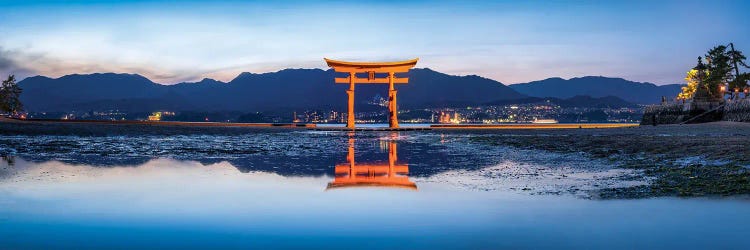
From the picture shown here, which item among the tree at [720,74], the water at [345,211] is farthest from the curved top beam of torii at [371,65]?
the water at [345,211]

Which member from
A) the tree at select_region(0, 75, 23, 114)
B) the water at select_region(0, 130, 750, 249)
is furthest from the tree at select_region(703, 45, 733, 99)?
the tree at select_region(0, 75, 23, 114)

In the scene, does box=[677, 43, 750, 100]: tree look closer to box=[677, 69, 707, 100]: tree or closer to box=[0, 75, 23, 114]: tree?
box=[677, 69, 707, 100]: tree

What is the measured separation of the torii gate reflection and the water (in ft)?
0.14

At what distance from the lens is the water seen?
17.2 ft

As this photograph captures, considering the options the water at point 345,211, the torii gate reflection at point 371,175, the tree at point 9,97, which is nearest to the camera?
the water at point 345,211

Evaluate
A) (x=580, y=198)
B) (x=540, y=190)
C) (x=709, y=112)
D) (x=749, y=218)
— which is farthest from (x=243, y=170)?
(x=709, y=112)

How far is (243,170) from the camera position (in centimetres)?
1246

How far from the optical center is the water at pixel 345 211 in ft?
17.2

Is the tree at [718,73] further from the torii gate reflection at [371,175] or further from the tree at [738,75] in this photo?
the torii gate reflection at [371,175]

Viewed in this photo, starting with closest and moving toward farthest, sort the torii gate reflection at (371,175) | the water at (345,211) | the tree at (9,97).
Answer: the water at (345,211) < the torii gate reflection at (371,175) < the tree at (9,97)

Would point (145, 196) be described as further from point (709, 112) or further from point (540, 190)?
point (709, 112)

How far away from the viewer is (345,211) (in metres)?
6.93

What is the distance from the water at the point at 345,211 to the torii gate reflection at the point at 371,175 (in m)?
0.04

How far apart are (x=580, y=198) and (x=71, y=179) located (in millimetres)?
8571
